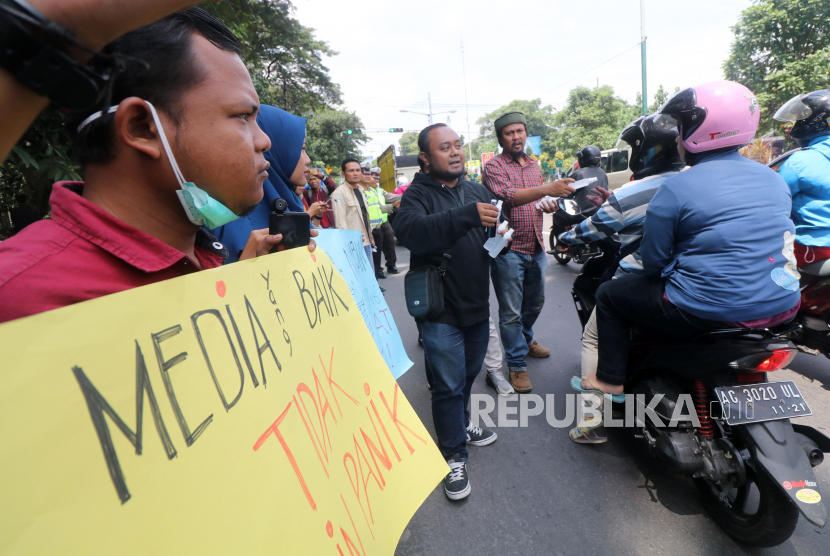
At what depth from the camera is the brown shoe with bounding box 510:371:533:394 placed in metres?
3.21

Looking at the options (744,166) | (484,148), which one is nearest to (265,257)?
(744,166)

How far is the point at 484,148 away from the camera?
72.6 m

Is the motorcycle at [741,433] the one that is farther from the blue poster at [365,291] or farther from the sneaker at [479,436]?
the blue poster at [365,291]

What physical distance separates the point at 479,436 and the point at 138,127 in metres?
2.49

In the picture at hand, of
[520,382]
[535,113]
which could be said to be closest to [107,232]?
[520,382]

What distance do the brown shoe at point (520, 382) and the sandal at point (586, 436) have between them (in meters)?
0.63

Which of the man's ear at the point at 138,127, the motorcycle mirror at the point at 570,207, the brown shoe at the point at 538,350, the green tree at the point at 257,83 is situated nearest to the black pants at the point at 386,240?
the green tree at the point at 257,83

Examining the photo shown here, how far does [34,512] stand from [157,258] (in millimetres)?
428

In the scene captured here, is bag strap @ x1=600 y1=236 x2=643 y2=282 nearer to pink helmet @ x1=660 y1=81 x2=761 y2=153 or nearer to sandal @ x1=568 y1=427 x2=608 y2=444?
pink helmet @ x1=660 y1=81 x2=761 y2=153

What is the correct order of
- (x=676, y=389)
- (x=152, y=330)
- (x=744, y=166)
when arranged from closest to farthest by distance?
1. (x=152, y=330)
2. (x=744, y=166)
3. (x=676, y=389)

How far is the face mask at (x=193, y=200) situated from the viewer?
2.43 ft

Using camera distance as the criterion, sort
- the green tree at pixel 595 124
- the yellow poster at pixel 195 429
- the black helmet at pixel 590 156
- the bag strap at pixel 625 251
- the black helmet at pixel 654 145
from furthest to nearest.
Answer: the green tree at pixel 595 124, the black helmet at pixel 590 156, the bag strap at pixel 625 251, the black helmet at pixel 654 145, the yellow poster at pixel 195 429

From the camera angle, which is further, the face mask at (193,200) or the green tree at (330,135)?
the green tree at (330,135)

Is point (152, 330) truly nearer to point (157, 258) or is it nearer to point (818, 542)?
point (157, 258)
